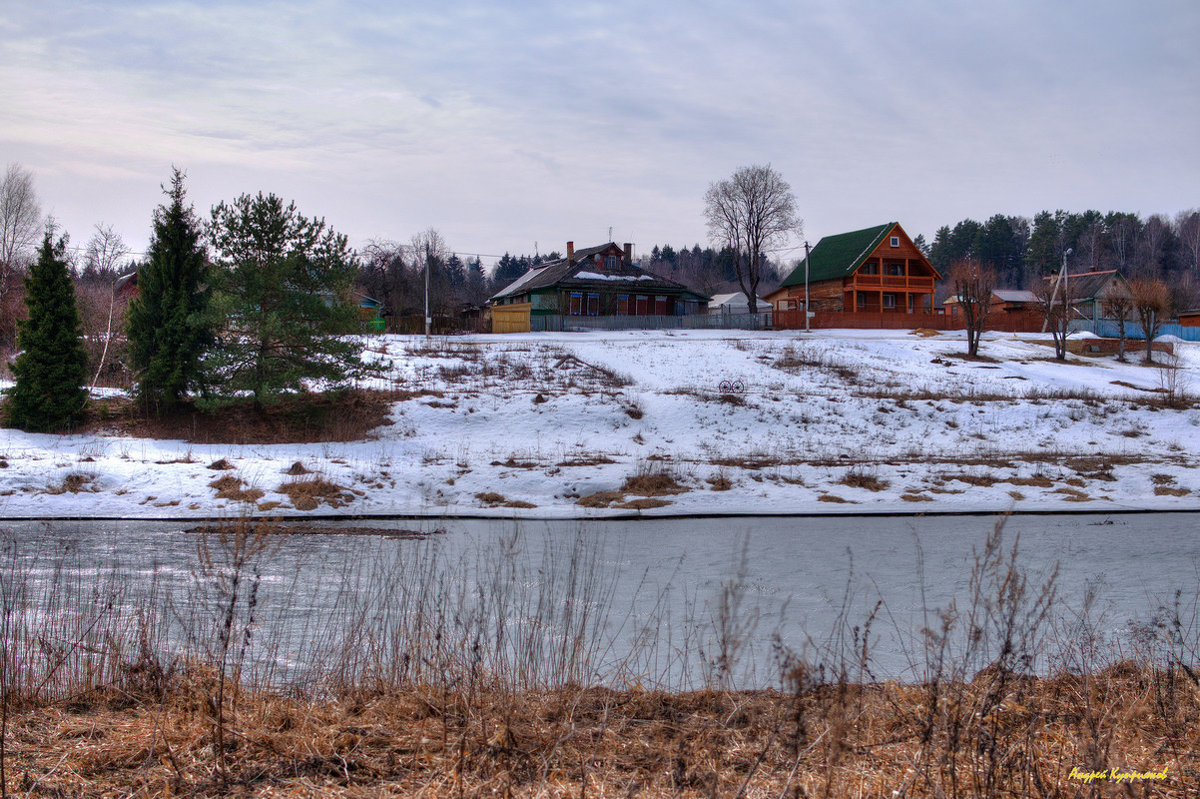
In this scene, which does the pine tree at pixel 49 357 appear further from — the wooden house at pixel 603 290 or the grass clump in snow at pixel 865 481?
the wooden house at pixel 603 290

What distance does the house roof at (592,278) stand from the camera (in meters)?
61.3

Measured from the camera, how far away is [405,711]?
488 centimetres

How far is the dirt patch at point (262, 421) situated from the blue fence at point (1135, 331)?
47.5 metres

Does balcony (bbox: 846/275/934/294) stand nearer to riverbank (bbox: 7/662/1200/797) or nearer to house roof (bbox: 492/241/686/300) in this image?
house roof (bbox: 492/241/686/300)

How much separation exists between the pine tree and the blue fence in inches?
2153

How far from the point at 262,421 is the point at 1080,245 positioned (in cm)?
11819

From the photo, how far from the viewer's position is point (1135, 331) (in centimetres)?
5588

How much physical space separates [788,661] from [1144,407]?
3120 cm

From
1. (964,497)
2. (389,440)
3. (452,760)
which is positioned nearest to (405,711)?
(452,760)

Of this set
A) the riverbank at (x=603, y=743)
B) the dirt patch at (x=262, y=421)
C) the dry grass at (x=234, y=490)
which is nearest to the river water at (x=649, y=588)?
the riverbank at (x=603, y=743)

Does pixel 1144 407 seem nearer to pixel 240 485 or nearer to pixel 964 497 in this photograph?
pixel 964 497

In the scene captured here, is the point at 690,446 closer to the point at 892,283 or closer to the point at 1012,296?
the point at 892,283

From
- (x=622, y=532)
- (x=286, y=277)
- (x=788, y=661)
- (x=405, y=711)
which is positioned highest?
(x=286, y=277)

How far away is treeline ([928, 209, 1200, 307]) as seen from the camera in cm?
10400
